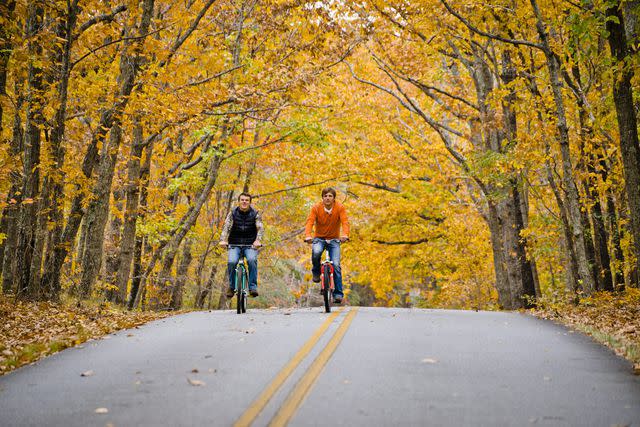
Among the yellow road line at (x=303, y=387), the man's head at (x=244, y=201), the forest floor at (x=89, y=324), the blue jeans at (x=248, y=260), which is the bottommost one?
the yellow road line at (x=303, y=387)

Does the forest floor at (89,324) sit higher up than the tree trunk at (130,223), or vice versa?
the tree trunk at (130,223)

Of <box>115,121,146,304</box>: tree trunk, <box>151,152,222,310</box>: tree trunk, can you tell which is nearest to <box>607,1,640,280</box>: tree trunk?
<box>115,121,146,304</box>: tree trunk

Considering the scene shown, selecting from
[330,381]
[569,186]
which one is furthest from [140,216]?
[330,381]

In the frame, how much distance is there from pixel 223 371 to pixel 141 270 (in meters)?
18.8

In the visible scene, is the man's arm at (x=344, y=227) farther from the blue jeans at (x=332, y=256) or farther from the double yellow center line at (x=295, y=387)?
the double yellow center line at (x=295, y=387)

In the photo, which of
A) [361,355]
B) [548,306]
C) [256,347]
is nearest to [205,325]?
[256,347]

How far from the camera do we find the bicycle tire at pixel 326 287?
42.8 ft

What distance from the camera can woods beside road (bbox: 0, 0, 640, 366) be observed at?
14.1 metres

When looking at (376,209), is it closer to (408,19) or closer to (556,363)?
(408,19)

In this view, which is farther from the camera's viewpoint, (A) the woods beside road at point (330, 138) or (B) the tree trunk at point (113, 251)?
(B) the tree trunk at point (113, 251)

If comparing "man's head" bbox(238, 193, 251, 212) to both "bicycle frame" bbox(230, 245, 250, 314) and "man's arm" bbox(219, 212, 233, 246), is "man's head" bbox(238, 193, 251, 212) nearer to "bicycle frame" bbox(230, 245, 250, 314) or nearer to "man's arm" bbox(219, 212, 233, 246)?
"man's arm" bbox(219, 212, 233, 246)

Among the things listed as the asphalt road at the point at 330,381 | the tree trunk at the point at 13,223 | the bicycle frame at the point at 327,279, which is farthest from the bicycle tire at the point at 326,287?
the tree trunk at the point at 13,223

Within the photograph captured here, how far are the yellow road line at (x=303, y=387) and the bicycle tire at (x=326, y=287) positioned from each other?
4.11 meters

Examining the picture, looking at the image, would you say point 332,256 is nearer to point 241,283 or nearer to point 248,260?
point 248,260
